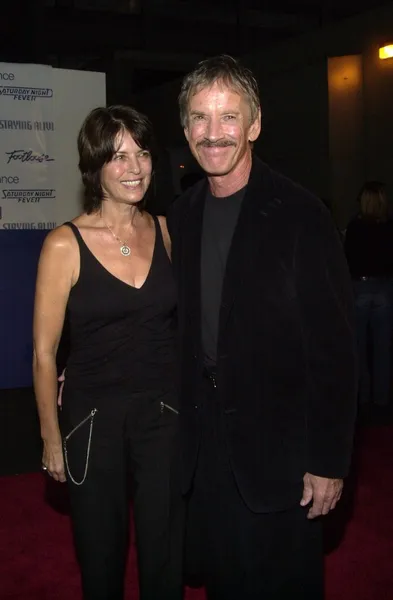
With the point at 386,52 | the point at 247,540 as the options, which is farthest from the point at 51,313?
the point at 386,52

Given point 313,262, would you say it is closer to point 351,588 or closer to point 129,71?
point 351,588

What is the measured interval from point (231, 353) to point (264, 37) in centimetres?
970

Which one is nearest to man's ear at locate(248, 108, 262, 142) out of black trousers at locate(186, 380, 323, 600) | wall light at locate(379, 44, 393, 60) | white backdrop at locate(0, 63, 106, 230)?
black trousers at locate(186, 380, 323, 600)

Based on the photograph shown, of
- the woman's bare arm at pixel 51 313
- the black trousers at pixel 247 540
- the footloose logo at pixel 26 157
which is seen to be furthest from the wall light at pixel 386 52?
the black trousers at pixel 247 540

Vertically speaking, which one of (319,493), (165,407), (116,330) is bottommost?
(319,493)

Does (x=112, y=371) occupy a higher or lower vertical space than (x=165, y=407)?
higher

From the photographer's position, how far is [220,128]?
209 cm

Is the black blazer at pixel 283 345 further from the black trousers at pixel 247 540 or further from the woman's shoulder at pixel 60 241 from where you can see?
the woman's shoulder at pixel 60 241

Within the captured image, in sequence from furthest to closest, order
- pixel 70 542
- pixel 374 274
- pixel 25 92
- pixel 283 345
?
pixel 374 274, pixel 25 92, pixel 70 542, pixel 283 345

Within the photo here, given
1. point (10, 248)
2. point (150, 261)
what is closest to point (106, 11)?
point (10, 248)

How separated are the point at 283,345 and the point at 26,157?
3866 mm

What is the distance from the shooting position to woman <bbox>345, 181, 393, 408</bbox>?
588 cm

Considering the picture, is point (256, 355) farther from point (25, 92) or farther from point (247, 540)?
point (25, 92)

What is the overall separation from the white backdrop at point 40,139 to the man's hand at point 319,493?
150 inches
